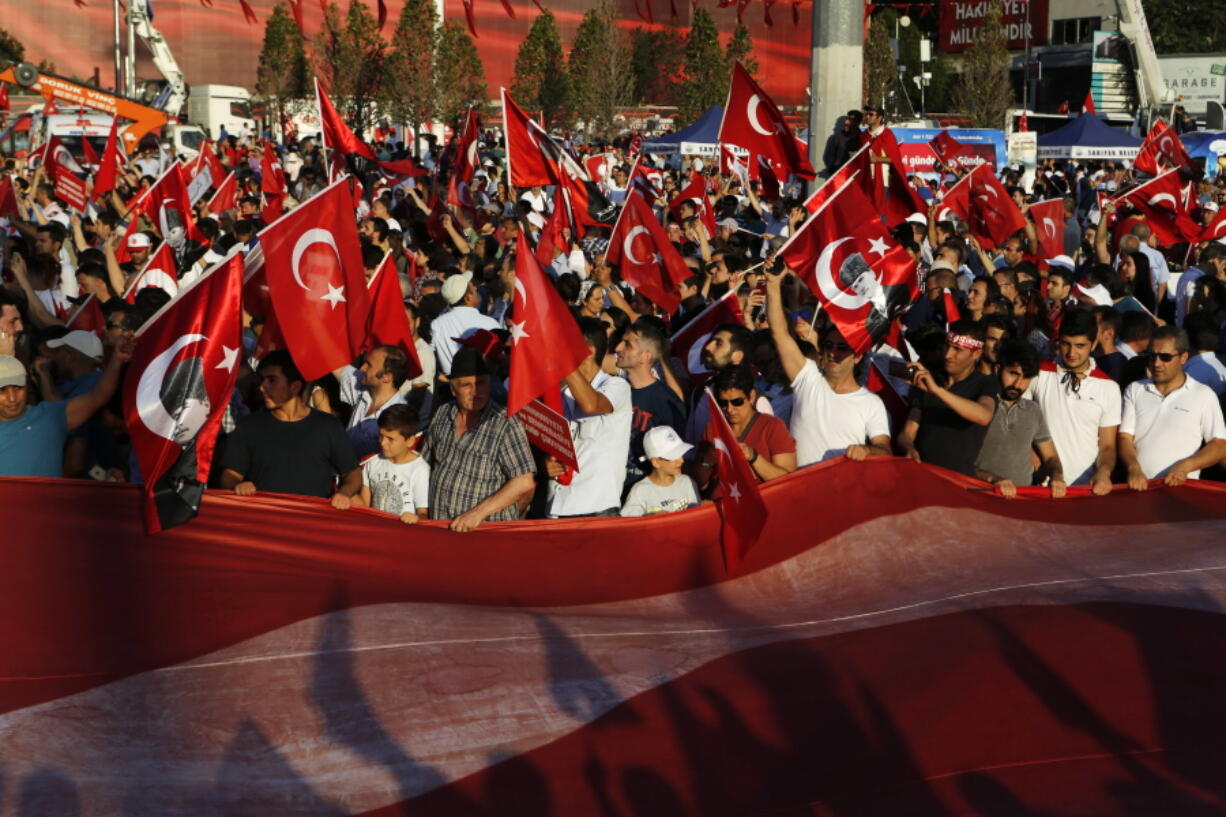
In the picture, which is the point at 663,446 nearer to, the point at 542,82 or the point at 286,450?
the point at 286,450

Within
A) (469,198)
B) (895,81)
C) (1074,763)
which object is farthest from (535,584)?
(895,81)

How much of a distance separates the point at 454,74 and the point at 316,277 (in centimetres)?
4417

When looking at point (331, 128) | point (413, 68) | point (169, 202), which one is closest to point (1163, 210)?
point (331, 128)

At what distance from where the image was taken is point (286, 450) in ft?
21.4

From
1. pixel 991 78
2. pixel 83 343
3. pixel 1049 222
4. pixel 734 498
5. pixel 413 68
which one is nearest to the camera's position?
pixel 734 498

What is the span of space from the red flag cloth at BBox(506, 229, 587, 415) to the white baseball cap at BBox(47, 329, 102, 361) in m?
2.41

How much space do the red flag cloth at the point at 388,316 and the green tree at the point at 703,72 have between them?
45127 mm

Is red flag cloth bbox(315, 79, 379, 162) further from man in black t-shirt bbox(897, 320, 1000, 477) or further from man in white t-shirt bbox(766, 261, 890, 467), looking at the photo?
man in black t-shirt bbox(897, 320, 1000, 477)

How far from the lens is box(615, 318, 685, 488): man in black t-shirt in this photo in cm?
760

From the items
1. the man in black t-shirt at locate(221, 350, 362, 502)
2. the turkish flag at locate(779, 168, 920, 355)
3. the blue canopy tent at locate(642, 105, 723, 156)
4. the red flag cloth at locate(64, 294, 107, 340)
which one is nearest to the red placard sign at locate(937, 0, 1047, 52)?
the blue canopy tent at locate(642, 105, 723, 156)

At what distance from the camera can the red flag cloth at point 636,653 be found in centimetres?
500

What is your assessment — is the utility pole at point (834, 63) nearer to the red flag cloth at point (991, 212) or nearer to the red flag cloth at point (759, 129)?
the red flag cloth at point (991, 212)

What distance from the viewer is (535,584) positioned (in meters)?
6.29

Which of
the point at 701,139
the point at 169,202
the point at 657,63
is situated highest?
the point at 657,63
